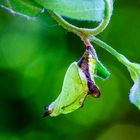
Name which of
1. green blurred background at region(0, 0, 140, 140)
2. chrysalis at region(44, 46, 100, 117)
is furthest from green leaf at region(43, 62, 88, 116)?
green blurred background at region(0, 0, 140, 140)

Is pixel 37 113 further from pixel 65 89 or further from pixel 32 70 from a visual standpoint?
pixel 65 89

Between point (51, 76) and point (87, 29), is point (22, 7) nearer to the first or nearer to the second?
point (87, 29)

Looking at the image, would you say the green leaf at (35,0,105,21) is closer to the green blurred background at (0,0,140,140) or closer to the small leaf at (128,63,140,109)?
the small leaf at (128,63,140,109)

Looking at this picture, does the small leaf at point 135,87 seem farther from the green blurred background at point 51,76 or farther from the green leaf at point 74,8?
the green blurred background at point 51,76

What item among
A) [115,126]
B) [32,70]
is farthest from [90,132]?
[32,70]

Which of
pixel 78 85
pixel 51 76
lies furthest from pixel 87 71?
pixel 51 76
